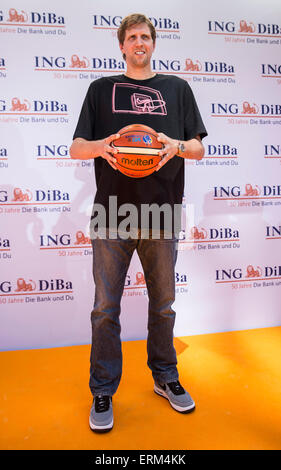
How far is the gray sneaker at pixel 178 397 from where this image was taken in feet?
4.83

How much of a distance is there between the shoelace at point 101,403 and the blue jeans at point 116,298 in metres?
0.02

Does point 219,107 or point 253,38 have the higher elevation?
point 253,38

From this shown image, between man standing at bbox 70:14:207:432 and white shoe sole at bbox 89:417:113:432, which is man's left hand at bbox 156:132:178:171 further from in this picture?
white shoe sole at bbox 89:417:113:432

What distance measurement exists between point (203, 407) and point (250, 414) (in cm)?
19

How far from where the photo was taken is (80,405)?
1.57 meters

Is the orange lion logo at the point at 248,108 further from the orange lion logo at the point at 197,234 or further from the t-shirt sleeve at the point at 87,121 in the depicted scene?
the t-shirt sleeve at the point at 87,121

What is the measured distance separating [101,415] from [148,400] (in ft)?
0.96

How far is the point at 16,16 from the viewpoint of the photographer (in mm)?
2162

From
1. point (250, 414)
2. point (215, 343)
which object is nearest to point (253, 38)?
point (215, 343)

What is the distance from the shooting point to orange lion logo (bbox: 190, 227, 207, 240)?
7.91 ft

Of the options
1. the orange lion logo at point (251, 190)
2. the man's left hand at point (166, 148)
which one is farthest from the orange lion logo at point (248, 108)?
the man's left hand at point (166, 148)

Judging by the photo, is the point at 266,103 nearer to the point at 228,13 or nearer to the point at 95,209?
the point at 228,13

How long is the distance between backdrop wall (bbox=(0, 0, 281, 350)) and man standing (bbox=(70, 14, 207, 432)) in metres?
0.82

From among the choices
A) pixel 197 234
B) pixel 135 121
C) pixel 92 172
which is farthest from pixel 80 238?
pixel 135 121
